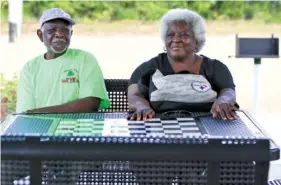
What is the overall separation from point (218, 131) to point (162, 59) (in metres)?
1.03

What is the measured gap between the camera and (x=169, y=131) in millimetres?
1892

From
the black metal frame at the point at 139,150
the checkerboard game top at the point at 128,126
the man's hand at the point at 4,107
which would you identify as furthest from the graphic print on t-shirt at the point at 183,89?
the man's hand at the point at 4,107

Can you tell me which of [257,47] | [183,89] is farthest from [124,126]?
[257,47]

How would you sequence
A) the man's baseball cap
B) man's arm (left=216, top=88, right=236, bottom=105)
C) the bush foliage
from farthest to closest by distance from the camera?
the bush foliage < the man's baseball cap < man's arm (left=216, top=88, right=236, bottom=105)

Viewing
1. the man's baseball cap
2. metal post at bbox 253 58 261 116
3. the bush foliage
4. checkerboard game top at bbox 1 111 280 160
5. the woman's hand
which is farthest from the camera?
the bush foliage

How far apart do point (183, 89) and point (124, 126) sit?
69cm

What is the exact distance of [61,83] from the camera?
9.61ft

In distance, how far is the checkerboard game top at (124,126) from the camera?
186cm

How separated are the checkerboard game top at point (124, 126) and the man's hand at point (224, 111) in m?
0.03

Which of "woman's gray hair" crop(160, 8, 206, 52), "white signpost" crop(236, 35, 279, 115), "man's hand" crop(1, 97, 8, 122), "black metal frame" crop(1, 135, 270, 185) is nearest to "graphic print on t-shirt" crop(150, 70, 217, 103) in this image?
"woman's gray hair" crop(160, 8, 206, 52)

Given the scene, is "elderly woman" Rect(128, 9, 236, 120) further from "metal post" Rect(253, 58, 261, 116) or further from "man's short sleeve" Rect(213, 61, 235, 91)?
"metal post" Rect(253, 58, 261, 116)

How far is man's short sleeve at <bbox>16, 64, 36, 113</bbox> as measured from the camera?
2.91m

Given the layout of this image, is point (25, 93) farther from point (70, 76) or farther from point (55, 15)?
point (55, 15)

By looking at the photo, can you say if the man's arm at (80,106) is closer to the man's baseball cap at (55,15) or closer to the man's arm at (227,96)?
the man's baseball cap at (55,15)
